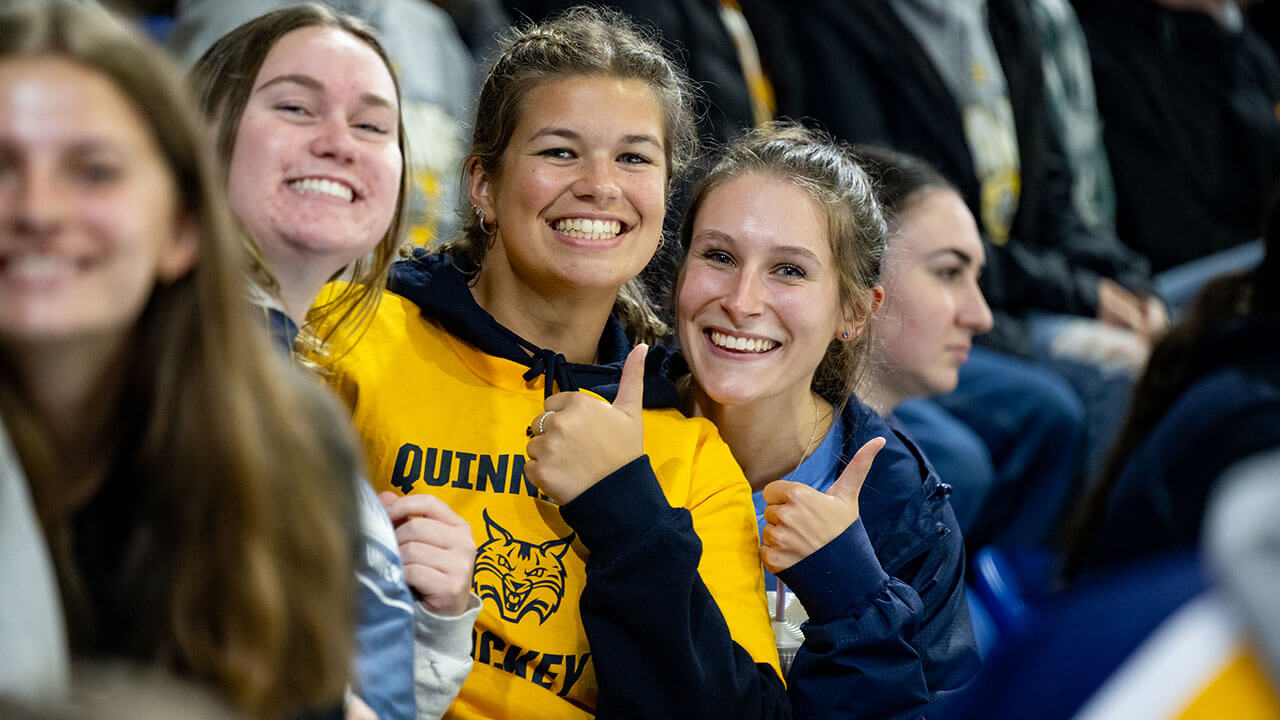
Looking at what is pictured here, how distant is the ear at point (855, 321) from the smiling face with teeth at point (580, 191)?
0.32 m

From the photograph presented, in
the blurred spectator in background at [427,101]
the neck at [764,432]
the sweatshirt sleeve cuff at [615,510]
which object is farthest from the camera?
the blurred spectator in background at [427,101]

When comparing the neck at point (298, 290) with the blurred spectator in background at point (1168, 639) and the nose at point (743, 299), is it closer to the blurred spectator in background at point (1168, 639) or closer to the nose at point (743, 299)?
the nose at point (743, 299)

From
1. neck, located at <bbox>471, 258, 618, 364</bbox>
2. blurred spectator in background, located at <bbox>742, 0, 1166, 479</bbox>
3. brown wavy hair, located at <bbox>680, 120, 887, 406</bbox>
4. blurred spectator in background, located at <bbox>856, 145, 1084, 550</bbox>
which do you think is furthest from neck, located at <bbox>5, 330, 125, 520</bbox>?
blurred spectator in background, located at <bbox>742, 0, 1166, 479</bbox>

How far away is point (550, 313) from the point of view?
71.0 inches

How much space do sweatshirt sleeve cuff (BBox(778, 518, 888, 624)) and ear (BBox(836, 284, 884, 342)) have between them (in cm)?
43

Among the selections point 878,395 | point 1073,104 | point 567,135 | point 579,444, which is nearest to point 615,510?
point 579,444

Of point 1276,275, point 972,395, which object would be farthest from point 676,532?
point 972,395

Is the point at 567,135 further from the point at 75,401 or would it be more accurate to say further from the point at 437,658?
the point at 75,401

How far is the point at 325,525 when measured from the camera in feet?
3.42

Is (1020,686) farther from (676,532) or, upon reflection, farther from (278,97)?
(278,97)

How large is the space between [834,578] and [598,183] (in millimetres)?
582

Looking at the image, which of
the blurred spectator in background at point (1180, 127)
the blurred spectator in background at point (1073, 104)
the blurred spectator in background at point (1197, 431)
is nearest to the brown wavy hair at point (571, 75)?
the blurred spectator in background at point (1197, 431)

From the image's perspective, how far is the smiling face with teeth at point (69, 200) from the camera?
3.13 feet

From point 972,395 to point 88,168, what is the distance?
2354 mm
